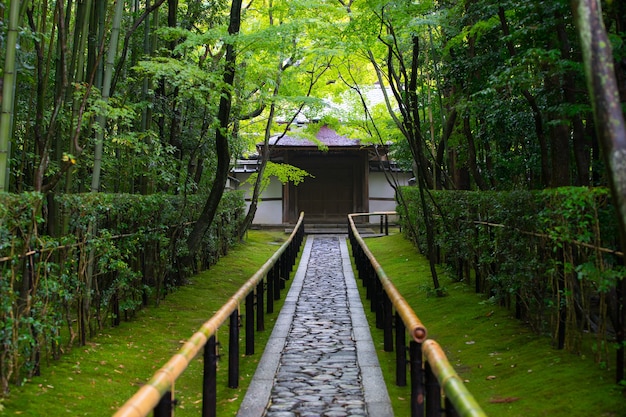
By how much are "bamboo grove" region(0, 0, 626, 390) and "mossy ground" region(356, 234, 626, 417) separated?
Answer: 2.14 ft

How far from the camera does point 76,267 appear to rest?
23.4ft

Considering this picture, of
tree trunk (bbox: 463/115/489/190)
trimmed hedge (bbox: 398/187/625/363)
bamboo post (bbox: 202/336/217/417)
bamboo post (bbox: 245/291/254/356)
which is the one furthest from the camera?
tree trunk (bbox: 463/115/489/190)

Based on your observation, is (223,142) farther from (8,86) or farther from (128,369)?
(8,86)

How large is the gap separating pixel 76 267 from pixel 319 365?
2822mm

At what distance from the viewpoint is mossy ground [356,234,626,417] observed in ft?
17.0

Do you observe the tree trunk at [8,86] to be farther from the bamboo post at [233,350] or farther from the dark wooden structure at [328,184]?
the dark wooden structure at [328,184]

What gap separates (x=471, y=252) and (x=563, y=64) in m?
5.15

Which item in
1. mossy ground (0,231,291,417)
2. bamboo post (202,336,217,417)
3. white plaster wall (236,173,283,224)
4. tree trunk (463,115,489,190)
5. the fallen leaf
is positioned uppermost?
tree trunk (463,115,489,190)

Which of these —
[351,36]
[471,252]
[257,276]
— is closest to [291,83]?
[351,36]

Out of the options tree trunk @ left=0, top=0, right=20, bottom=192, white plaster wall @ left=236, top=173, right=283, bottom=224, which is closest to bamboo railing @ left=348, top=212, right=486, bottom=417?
tree trunk @ left=0, top=0, right=20, bottom=192

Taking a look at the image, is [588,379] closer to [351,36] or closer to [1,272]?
[1,272]

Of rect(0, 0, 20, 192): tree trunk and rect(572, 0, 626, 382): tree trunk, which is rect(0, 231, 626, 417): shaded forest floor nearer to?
rect(0, 0, 20, 192): tree trunk

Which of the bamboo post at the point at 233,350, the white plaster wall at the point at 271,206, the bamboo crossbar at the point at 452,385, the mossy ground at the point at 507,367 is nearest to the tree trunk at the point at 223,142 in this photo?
the mossy ground at the point at 507,367

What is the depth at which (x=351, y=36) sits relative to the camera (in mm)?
11453
